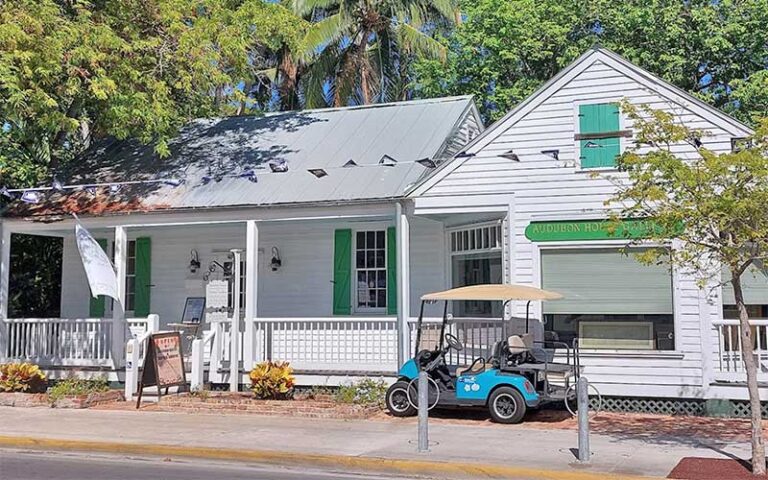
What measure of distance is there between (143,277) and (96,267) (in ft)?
11.3

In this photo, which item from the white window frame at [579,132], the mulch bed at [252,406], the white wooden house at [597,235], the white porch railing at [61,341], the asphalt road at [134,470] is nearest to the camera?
the asphalt road at [134,470]

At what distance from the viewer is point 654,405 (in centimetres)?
1310

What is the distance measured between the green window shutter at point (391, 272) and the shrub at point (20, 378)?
22.2 feet

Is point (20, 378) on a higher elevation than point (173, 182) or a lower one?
lower

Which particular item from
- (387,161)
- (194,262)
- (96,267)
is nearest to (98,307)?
(194,262)

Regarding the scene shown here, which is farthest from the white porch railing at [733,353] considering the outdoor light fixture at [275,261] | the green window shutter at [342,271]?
the outdoor light fixture at [275,261]

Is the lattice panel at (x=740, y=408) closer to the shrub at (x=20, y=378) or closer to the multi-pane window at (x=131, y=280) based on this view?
the shrub at (x=20, y=378)

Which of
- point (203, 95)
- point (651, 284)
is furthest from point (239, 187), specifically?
point (651, 284)

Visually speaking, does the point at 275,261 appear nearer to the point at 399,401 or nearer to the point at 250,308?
the point at 250,308

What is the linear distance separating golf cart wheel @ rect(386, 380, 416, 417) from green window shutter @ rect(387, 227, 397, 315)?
3.43m

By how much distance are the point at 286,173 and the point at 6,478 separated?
8.77 meters

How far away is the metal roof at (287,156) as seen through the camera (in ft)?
50.5

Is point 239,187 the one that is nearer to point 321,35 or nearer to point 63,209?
point 63,209

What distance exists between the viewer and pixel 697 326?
12.8 meters
